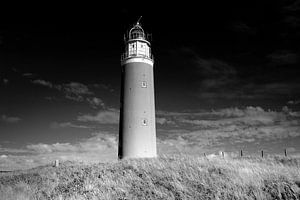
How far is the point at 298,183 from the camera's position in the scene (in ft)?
30.7

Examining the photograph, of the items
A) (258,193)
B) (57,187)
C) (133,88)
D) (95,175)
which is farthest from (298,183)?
(133,88)

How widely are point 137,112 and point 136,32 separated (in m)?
9.88

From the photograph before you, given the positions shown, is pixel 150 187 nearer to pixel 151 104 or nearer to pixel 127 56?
pixel 151 104

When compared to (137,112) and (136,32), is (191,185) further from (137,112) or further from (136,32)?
(136,32)

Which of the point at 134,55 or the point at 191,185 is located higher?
the point at 134,55

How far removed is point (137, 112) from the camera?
26.8m

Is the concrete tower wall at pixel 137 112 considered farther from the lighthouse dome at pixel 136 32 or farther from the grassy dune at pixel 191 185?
the grassy dune at pixel 191 185

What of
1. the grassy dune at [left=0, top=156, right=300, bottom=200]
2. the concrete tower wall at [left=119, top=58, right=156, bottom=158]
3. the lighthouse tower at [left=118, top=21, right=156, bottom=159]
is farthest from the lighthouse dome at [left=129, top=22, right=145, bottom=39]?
the grassy dune at [left=0, top=156, right=300, bottom=200]

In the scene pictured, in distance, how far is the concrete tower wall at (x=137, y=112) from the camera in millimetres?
26219

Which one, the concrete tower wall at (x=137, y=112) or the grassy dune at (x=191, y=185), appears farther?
the concrete tower wall at (x=137, y=112)

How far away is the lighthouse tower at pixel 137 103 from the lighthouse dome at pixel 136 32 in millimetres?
738

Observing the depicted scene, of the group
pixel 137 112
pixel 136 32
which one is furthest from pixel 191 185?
pixel 136 32

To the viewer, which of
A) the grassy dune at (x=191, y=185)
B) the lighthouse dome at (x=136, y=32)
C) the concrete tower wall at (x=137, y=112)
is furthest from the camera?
the lighthouse dome at (x=136, y=32)

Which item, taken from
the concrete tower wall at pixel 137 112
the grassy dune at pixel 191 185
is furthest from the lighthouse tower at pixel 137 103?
the grassy dune at pixel 191 185
